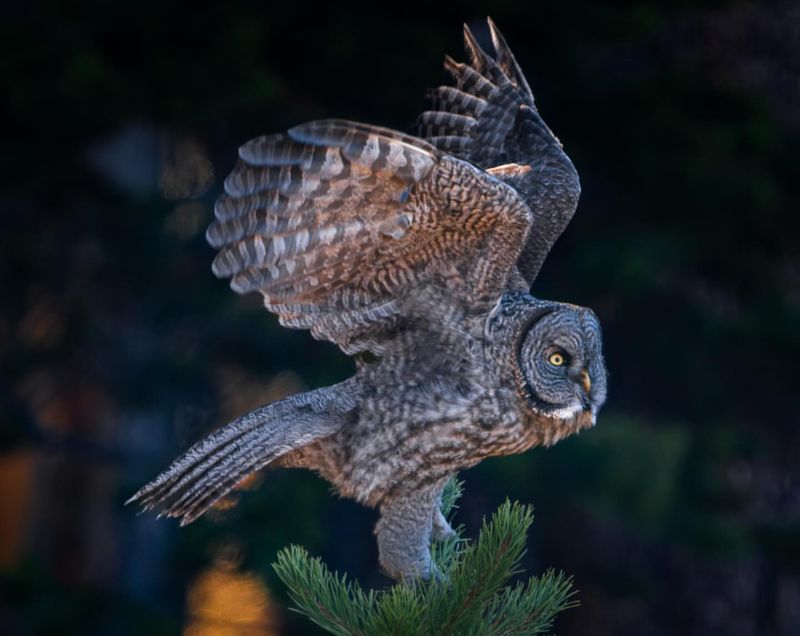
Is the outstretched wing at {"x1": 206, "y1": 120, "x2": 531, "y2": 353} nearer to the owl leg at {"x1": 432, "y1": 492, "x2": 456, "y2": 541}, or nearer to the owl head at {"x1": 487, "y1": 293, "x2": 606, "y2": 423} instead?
the owl head at {"x1": 487, "y1": 293, "x2": 606, "y2": 423}

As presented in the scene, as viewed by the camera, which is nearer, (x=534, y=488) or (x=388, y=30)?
(x=388, y=30)

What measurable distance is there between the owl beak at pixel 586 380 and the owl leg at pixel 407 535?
0.45 m

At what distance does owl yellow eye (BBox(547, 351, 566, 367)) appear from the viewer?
3156 millimetres

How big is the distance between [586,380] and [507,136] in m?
0.90

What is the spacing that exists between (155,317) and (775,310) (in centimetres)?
372

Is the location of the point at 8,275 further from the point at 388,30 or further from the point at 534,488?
the point at 534,488

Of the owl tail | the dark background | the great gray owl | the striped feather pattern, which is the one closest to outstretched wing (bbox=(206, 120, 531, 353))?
the great gray owl

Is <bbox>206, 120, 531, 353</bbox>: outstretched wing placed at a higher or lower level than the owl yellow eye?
higher

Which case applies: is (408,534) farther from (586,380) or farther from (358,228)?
(358,228)

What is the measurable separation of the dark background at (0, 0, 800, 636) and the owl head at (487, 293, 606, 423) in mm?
3182

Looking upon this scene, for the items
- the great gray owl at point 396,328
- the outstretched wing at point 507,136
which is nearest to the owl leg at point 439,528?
the great gray owl at point 396,328

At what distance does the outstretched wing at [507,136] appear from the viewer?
3459 mm

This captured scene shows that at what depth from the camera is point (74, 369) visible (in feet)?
24.9

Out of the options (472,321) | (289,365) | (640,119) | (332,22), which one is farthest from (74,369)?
(472,321)
